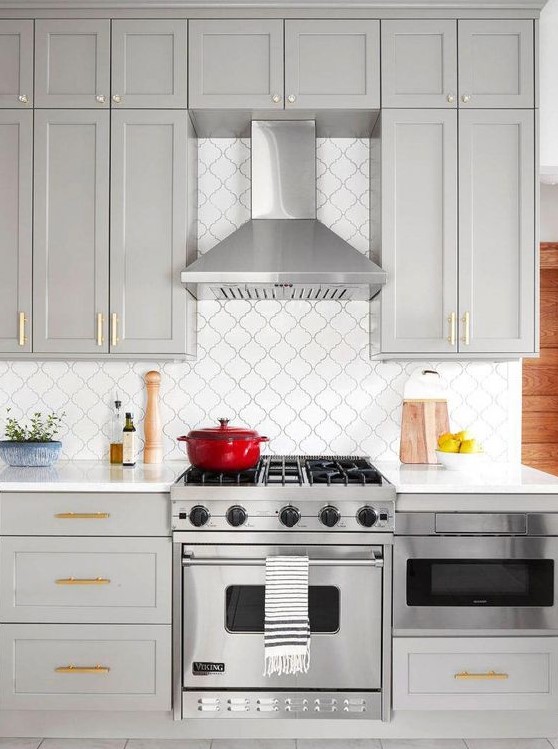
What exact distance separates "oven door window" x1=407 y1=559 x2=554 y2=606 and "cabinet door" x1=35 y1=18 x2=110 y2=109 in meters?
2.30

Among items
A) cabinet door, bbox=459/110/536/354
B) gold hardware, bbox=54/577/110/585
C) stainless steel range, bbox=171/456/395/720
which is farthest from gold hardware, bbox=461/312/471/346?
gold hardware, bbox=54/577/110/585

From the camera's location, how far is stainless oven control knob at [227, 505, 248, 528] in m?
2.22

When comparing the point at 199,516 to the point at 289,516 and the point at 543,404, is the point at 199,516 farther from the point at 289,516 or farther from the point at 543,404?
the point at 543,404

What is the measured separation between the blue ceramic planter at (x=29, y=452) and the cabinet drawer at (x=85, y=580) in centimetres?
44

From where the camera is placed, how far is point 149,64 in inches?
101

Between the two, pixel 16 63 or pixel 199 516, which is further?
pixel 16 63

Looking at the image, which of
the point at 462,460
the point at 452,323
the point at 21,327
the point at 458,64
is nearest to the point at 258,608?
the point at 462,460

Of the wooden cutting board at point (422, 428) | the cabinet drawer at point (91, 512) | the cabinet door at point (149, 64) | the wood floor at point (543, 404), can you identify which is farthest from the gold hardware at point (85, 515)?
the wood floor at point (543, 404)

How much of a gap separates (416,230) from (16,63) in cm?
180

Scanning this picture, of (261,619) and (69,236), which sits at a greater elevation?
(69,236)

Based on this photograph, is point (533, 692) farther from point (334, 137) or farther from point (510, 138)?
point (334, 137)

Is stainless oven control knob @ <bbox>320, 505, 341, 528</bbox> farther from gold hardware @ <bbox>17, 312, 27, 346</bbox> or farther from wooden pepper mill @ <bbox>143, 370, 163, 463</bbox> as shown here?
gold hardware @ <bbox>17, 312, 27, 346</bbox>

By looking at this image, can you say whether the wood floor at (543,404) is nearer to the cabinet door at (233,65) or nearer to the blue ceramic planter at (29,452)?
the cabinet door at (233,65)

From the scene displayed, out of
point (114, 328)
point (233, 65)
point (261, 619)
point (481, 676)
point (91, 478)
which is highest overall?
point (233, 65)
